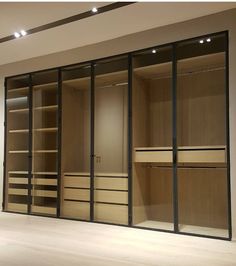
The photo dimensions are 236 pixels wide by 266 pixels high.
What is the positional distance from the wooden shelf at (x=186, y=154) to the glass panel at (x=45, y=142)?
6.01 ft

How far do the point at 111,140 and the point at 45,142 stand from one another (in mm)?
1402

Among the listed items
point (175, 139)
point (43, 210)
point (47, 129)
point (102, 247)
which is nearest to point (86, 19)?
point (175, 139)

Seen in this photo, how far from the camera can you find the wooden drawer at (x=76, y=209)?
587cm

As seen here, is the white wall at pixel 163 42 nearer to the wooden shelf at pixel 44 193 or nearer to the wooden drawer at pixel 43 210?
the wooden shelf at pixel 44 193

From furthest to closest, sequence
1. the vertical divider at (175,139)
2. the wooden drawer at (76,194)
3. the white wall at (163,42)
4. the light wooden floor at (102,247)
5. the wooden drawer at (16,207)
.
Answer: the wooden drawer at (16,207), the wooden drawer at (76,194), the vertical divider at (175,139), the white wall at (163,42), the light wooden floor at (102,247)

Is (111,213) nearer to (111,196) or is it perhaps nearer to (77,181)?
(111,196)

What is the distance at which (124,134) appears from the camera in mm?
5926

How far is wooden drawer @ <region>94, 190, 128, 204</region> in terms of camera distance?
5430 mm

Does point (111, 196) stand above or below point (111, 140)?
below

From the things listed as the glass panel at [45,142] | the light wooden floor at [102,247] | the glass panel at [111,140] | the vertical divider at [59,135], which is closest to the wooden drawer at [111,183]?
the glass panel at [111,140]

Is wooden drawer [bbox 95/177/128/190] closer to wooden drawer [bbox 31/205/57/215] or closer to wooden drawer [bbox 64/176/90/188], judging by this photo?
wooden drawer [bbox 64/176/90/188]

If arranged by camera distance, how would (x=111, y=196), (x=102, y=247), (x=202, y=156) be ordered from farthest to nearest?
(x=111, y=196), (x=202, y=156), (x=102, y=247)

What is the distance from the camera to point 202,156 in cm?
477

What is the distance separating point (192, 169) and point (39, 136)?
308 cm
